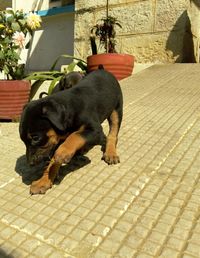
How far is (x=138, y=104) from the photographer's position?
4.73 m

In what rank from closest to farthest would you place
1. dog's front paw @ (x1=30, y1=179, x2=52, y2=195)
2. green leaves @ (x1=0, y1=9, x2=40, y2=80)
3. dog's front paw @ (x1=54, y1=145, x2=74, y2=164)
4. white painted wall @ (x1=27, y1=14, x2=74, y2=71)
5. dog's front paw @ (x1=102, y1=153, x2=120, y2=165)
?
dog's front paw @ (x1=54, y1=145, x2=74, y2=164), dog's front paw @ (x1=30, y1=179, x2=52, y2=195), dog's front paw @ (x1=102, y1=153, x2=120, y2=165), green leaves @ (x1=0, y1=9, x2=40, y2=80), white painted wall @ (x1=27, y1=14, x2=74, y2=71)

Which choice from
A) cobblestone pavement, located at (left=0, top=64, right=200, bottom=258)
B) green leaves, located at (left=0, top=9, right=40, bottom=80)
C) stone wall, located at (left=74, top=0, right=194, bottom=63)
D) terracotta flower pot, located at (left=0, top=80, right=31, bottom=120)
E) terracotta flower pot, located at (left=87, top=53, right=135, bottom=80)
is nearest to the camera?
cobblestone pavement, located at (left=0, top=64, right=200, bottom=258)

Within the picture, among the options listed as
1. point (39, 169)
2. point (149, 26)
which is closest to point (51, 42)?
point (149, 26)

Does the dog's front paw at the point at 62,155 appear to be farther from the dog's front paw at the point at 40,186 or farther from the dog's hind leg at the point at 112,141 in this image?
the dog's hind leg at the point at 112,141

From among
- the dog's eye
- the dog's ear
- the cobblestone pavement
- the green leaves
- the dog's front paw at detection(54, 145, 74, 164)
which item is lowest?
the cobblestone pavement

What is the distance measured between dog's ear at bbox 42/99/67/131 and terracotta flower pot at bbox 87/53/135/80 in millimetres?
4224

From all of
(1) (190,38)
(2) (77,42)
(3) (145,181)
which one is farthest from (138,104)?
(2) (77,42)

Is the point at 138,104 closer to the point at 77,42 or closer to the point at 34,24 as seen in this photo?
the point at 34,24

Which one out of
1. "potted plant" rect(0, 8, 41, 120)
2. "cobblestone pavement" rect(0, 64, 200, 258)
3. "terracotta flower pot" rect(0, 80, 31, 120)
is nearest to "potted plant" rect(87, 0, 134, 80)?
"potted plant" rect(0, 8, 41, 120)

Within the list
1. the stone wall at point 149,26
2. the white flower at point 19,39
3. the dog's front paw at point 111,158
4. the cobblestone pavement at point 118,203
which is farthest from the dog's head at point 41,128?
the stone wall at point 149,26

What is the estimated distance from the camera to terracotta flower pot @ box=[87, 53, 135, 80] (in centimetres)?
659

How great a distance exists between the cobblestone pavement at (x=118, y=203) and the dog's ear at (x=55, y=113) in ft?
1.68

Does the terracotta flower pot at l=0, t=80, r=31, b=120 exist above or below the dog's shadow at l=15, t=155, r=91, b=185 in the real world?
above

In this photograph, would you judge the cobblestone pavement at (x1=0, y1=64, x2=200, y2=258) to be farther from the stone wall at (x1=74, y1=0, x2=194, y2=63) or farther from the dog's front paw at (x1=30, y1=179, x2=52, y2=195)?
the stone wall at (x1=74, y1=0, x2=194, y2=63)
